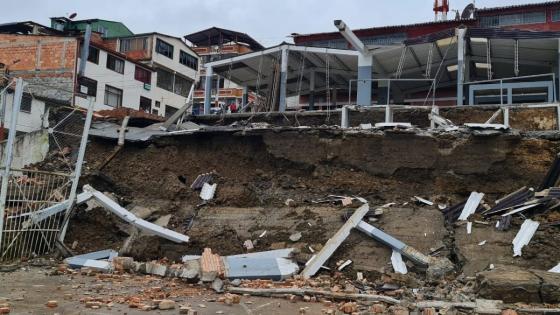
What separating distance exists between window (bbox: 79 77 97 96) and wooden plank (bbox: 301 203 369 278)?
82.5 feet

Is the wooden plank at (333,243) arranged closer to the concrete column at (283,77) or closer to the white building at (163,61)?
the concrete column at (283,77)

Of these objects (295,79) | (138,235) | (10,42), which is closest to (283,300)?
(138,235)

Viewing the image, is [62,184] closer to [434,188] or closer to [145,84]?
[434,188]

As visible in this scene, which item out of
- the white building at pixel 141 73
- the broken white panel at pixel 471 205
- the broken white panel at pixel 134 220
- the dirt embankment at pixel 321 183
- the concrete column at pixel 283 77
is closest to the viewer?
the dirt embankment at pixel 321 183

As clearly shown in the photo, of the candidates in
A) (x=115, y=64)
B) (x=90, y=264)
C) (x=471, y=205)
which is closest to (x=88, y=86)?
(x=115, y=64)

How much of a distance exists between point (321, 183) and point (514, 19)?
19.6m

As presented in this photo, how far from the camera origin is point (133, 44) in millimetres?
40906

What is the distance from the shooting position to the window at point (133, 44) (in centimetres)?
4053

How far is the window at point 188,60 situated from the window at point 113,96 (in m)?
8.52

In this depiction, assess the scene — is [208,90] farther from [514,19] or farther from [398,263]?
[514,19]

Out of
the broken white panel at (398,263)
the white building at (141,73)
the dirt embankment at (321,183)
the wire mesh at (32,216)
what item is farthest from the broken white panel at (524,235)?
the white building at (141,73)

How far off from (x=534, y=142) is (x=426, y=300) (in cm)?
595

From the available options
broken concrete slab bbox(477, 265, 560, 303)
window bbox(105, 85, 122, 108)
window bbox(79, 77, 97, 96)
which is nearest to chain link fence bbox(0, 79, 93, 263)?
broken concrete slab bbox(477, 265, 560, 303)

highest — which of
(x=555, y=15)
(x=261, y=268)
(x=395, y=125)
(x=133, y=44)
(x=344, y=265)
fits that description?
(x=133, y=44)
